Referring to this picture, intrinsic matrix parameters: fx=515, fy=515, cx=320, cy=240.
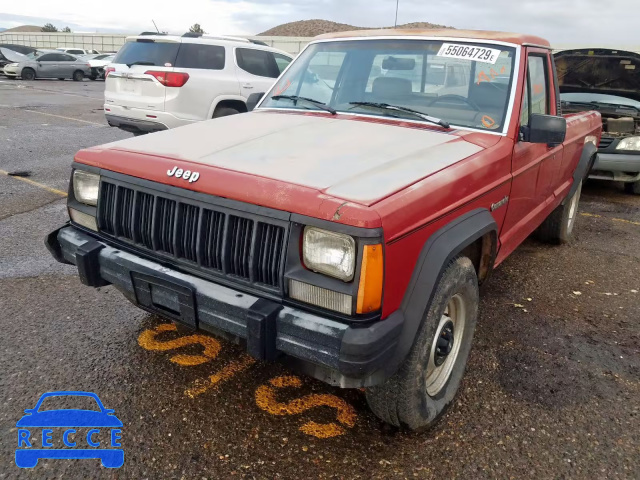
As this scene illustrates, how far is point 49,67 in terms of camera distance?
977 inches

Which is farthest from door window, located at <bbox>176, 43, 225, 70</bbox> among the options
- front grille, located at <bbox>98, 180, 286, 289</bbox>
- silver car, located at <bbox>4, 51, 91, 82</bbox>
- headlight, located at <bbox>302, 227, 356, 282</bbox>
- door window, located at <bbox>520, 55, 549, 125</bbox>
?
silver car, located at <bbox>4, 51, 91, 82</bbox>

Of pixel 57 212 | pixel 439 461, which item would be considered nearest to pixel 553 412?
pixel 439 461

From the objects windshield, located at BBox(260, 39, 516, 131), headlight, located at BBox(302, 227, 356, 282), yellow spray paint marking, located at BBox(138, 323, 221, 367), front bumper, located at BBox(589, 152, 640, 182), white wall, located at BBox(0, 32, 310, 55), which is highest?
white wall, located at BBox(0, 32, 310, 55)

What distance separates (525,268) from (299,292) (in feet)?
10.9

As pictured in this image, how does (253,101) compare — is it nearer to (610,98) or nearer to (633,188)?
(633,188)

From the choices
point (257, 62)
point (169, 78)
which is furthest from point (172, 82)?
point (257, 62)

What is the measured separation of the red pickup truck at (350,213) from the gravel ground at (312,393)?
25 centimetres

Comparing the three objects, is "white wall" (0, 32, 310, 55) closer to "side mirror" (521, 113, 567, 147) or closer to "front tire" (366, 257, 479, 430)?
"side mirror" (521, 113, 567, 147)

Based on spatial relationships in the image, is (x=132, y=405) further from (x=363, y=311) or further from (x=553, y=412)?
(x=553, y=412)

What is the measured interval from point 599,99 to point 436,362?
7034 millimetres

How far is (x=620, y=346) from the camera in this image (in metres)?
3.42

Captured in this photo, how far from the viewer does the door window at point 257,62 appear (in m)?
9.05

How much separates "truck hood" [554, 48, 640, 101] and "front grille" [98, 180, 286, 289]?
716 cm

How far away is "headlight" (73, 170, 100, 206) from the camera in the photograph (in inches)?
108
